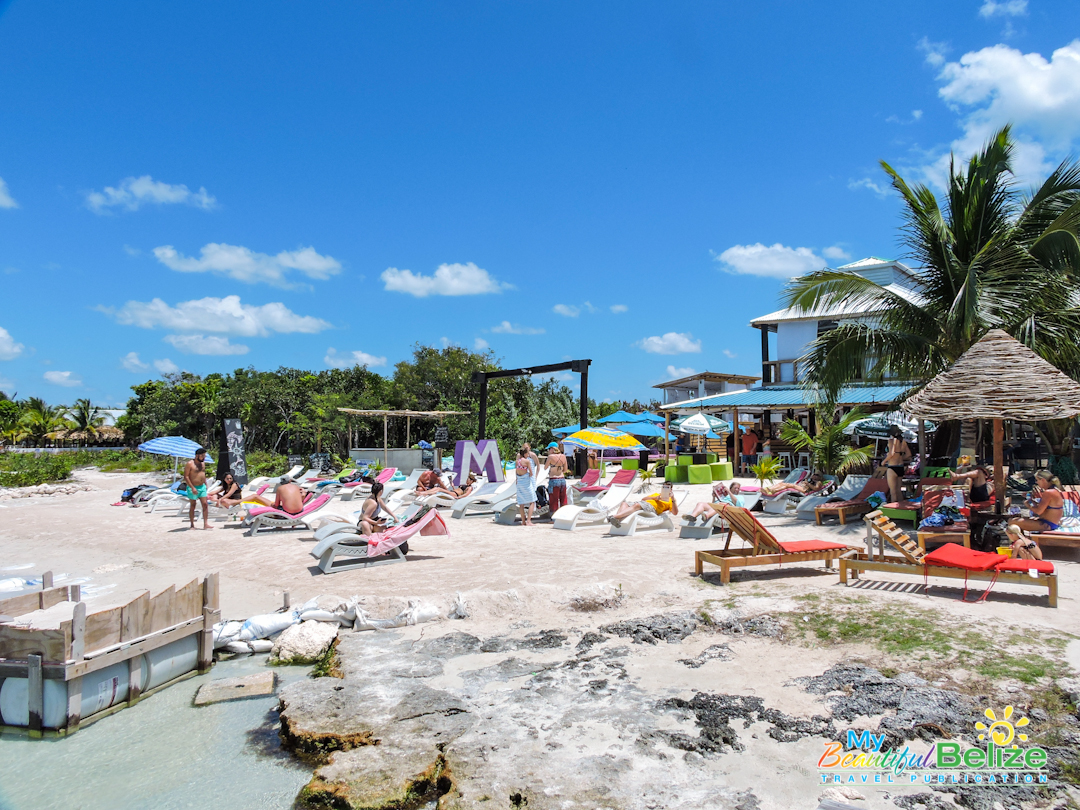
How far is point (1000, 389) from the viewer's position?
8.45 metres

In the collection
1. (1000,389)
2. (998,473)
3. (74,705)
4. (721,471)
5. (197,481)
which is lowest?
(74,705)

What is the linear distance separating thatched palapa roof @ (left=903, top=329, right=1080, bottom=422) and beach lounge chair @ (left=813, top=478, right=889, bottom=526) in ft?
6.41

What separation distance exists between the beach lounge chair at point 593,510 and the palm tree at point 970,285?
13.0 feet

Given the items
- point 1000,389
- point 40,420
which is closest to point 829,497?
point 1000,389

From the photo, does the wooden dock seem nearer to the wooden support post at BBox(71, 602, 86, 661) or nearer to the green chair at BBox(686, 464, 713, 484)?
the wooden support post at BBox(71, 602, 86, 661)

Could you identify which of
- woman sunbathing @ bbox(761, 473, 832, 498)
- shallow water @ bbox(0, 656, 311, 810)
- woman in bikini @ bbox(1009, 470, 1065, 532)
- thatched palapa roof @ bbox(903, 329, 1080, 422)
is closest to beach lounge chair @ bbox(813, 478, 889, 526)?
woman sunbathing @ bbox(761, 473, 832, 498)

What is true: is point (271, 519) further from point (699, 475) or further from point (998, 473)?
point (699, 475)

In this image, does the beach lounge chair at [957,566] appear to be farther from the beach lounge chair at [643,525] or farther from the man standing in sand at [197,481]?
the man standing in sand at [197,481]

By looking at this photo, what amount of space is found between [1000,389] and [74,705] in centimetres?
989

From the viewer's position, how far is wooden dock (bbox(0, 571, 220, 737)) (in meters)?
4.29

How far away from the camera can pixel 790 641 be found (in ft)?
17.6

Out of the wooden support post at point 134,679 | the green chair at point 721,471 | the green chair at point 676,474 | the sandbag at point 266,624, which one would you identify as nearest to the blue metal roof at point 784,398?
the green chair at point 721,471

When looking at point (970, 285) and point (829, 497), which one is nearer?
point (970, 285)

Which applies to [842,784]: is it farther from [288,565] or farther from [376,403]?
[376,403]
